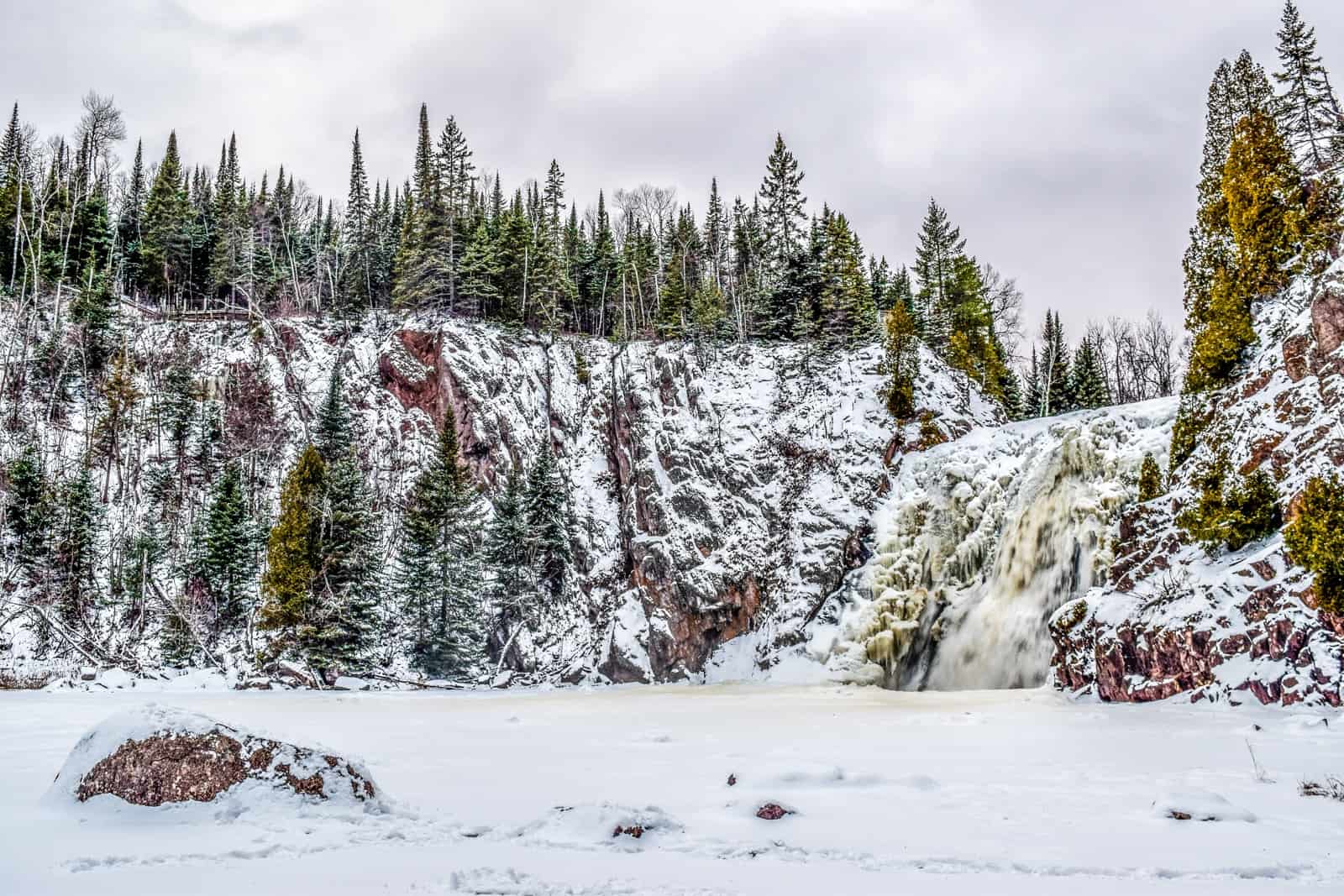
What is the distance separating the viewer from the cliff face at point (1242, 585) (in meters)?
11.1

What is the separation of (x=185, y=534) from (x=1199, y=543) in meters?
35.1

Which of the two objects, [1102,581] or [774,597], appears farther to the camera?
[774,597]

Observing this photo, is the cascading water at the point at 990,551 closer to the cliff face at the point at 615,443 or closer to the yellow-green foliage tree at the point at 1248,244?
the cliff face at the point at 615,443

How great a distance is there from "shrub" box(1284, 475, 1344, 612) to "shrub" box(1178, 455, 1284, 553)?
1563 millimetres

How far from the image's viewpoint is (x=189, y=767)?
5.41 m

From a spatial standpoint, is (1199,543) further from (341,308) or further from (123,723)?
(341,308)

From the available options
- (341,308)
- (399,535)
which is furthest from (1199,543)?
(341,308)

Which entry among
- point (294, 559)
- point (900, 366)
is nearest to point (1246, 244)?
point (900, 366)

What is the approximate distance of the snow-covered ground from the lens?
403 centimetres

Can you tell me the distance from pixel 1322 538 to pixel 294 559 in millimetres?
23990

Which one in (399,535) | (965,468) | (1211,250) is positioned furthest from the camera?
(399,535)

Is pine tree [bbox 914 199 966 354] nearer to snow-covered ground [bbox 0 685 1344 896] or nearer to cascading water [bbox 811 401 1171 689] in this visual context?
cascading water [bbox 811 401 1171 689]

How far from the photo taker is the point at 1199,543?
13.9 meters

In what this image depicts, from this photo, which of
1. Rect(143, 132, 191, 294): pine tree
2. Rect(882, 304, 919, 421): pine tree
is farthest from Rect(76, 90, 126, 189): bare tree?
Rect(882, 304, 919, 421): pine tree
